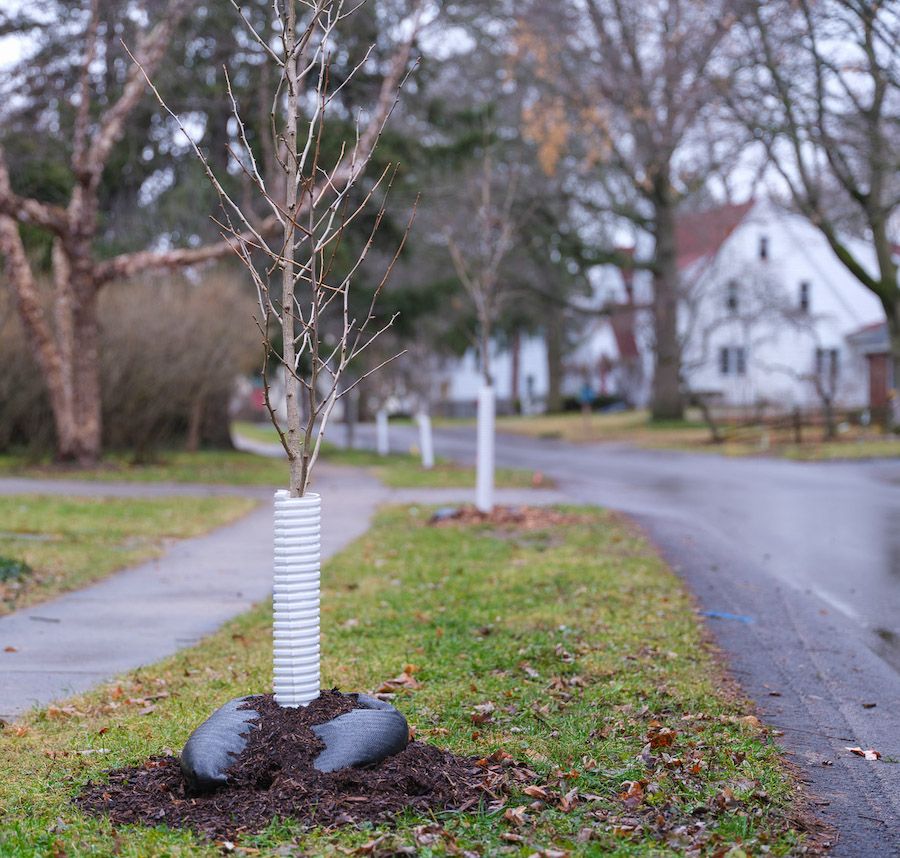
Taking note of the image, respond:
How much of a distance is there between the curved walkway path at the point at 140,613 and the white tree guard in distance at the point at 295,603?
71.1 inches

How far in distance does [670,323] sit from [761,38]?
615 inches

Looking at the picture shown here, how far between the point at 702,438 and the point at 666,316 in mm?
7143

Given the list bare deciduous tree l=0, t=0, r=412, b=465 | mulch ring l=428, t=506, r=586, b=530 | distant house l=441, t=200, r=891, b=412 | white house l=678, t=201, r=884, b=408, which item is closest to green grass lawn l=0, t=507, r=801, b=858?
mulch ring l=428, t=506, r=586, b=530

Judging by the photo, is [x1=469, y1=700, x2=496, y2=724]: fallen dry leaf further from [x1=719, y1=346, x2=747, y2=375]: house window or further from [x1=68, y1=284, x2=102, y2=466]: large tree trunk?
[x1=719, y1=346, x2=747, y2=375]: house window

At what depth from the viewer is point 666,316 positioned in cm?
3819

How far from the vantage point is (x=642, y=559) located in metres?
10.4

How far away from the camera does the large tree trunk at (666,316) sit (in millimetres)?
37312

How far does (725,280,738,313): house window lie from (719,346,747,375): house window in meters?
5.81

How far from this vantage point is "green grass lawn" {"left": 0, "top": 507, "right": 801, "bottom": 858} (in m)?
3.80

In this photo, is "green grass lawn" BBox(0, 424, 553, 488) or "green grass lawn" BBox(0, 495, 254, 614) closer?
"green grass lawn" BBox(0, 495, 254, 614)

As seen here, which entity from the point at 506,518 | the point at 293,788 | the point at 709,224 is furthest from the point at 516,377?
the point at 293,788

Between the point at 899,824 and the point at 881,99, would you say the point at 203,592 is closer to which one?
the point at 899,824

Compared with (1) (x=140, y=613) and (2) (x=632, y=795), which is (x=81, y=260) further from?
(2) (x=632, y=795)

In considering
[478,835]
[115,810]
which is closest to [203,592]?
[115,810]
